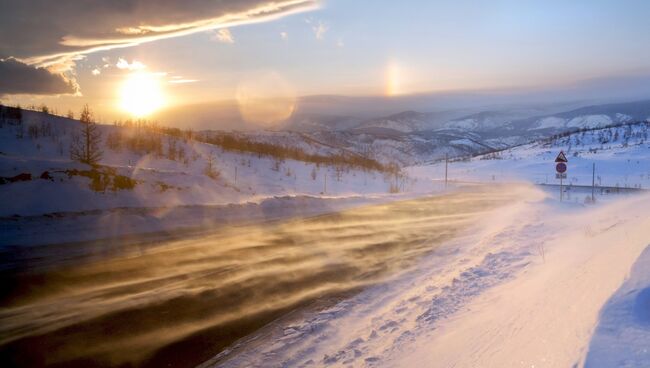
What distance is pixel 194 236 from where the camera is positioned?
1268cm

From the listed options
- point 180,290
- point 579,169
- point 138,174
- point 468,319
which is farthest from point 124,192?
point 579,169

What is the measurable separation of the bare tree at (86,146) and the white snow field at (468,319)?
50.9ft

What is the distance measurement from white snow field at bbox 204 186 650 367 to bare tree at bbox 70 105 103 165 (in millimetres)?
15521

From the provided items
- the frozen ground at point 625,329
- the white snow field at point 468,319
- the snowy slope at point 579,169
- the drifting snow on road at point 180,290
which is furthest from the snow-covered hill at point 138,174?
the snowy slope at point 579,169

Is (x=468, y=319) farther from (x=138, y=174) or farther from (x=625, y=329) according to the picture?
(x=138, y=174)

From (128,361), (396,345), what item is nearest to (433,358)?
(396,345)

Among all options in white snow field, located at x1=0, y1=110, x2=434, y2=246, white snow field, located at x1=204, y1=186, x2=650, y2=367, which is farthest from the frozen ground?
white snow field, located at x1=0, y1=110, x2=434, y2=246

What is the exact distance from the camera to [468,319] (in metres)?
6.29

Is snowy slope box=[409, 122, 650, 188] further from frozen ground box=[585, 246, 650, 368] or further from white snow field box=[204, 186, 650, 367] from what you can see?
frozen ground box=[585, 246, 650, 368]

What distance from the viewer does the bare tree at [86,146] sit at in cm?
2071

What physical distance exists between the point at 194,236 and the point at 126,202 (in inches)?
182

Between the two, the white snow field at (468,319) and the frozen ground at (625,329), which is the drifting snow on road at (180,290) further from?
the frozen ground at (625,329)

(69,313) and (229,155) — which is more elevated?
(229,155)

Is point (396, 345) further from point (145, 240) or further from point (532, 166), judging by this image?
point (532, 166)
